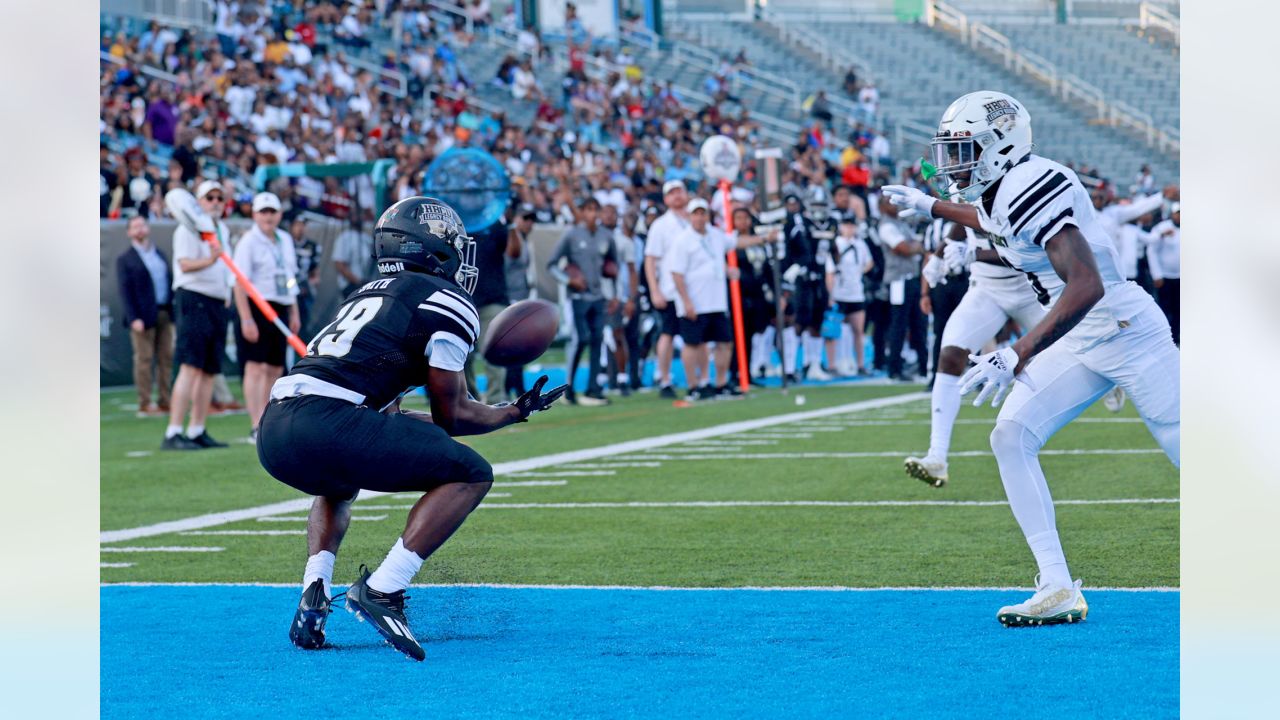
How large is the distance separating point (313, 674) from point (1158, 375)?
2786mm

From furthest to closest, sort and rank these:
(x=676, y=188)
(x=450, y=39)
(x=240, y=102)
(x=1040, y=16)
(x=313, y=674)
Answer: (x=1040, y=16) → (x=450, y=39) → (x=240, y=102) → (x=676, y=188) → (x=313, y=674)

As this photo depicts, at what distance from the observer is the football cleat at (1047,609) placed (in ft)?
17.3

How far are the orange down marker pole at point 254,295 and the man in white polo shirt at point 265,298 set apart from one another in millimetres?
68

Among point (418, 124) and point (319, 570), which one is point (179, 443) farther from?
point (418, 124)

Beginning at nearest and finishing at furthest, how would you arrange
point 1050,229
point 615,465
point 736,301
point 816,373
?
point 1050,229, point 615,465, point 736,301, point 816,373

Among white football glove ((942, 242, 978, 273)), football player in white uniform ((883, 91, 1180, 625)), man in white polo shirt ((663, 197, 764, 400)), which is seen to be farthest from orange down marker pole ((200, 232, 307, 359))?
football player in white uniform ((883, 91, 1180, 625))

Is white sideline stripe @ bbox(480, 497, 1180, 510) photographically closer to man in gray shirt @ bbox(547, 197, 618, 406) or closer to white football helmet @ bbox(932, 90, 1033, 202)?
white football helmet @ bbox(932, 90, 1033, 202)

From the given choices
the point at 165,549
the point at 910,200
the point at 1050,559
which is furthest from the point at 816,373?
the point at 1050,559

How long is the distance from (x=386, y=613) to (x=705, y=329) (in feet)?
31.8

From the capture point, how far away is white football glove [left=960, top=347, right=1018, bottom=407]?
16.3 feet

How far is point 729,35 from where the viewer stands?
37.2 m

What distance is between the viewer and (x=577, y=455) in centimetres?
1087
